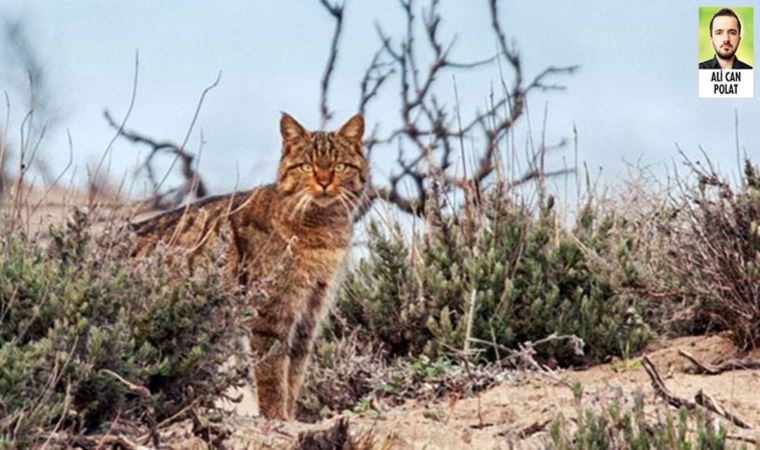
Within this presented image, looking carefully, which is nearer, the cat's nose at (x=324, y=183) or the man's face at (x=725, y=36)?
the cat's nose at (x=324, y=183)

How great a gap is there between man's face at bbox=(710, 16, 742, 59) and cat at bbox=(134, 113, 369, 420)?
309cm

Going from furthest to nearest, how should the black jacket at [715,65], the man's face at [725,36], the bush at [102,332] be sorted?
the man's face at [725,36] → the black jacket at [715,65] → the bush at [102,332]

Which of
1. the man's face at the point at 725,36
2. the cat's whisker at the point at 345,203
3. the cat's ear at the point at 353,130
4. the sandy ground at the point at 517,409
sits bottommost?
the sandy ground at the point at 517,409

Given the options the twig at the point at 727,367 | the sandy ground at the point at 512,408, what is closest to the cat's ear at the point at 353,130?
the sandy ground at the point at 512,408

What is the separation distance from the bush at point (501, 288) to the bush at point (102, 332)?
5.63 feet

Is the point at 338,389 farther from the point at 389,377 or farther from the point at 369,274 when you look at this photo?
the point at 369,274

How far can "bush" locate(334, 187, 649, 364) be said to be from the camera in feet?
23.4

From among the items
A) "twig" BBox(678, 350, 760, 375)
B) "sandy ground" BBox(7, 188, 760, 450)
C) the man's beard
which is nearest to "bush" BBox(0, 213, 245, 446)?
"sandy ground" BBox(7, 188, 760, 450)

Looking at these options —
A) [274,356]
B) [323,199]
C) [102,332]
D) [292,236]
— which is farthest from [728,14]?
[102,332]

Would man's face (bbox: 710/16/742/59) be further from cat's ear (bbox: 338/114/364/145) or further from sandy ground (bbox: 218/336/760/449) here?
cat's ear (bbox: 338/114/364/145)

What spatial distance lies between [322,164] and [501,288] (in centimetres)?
124

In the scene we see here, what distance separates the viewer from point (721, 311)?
6859 millimetres

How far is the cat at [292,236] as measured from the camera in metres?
6.92

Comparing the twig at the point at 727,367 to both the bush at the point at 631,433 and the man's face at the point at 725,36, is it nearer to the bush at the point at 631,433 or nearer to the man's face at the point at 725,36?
the bush at the point at 631,433
